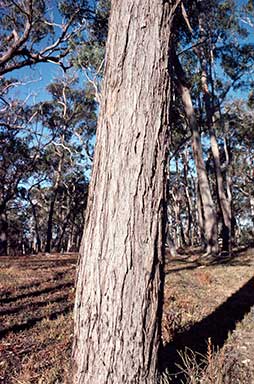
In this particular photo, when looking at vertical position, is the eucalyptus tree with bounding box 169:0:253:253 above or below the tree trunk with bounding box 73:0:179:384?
above

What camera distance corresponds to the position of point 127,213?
6.52 feet

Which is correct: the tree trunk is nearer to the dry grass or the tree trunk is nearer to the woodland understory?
the woodland understory

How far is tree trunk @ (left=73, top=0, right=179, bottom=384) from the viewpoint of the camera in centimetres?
191

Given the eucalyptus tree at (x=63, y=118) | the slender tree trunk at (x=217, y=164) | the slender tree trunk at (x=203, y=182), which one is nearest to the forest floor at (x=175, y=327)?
the slender tree trunk at (x=203, y=182)

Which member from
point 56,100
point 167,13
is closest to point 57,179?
point 56,100

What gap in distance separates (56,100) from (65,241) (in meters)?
23.5

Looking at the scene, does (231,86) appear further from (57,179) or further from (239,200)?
(239,200)

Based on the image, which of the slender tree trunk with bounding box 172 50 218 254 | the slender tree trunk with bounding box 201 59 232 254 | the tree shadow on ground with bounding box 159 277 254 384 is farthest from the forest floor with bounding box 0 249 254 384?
the slender tree trunk with bounding box 201 59 232 254

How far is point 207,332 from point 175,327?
0.36m

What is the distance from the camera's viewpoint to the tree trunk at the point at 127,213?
191cm

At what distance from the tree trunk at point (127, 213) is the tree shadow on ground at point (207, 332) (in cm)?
45

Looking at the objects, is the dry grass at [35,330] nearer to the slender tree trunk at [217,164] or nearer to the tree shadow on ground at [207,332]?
the tree shadow on ground at [207,332]

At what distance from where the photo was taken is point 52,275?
8336mm

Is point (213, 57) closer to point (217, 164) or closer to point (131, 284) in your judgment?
point (217, 164)
